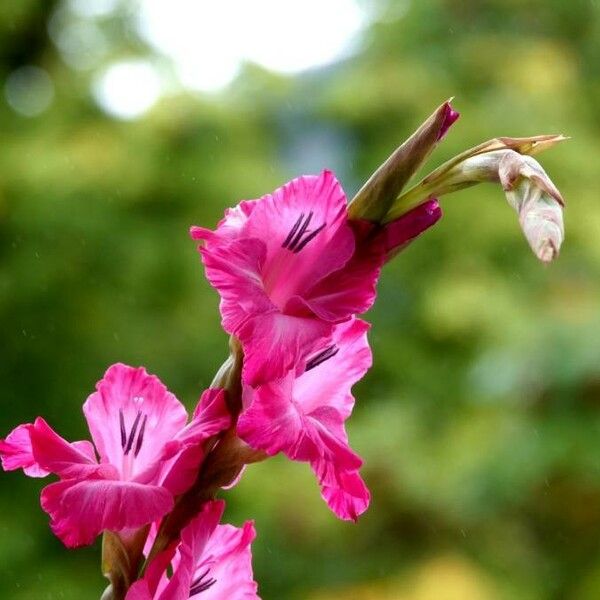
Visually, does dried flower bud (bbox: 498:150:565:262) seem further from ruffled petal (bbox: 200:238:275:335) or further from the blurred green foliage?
the blurred green foliage

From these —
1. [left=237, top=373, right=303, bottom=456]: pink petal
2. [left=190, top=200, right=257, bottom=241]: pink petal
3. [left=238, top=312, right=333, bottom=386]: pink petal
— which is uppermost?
[left=190, top=200, right=257, bottom=241]: pink petal

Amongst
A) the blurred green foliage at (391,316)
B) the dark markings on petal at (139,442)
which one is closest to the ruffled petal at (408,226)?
the dark markings on petal at (139,442)

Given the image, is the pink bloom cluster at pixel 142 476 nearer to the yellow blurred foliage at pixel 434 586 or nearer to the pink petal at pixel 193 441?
the pink petal at pixel 193 441

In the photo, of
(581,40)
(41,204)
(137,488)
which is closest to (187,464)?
(137,488)

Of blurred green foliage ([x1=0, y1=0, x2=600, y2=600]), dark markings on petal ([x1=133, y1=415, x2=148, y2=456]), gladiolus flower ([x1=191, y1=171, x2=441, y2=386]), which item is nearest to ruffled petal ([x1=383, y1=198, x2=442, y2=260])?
gladiolus flower ([x1=191, y1=171, x2=441, y2=386])

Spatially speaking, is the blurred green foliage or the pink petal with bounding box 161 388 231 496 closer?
the pink petal with bounding box 161 388 231 496

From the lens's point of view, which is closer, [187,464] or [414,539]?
[187,464]

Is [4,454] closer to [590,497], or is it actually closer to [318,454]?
[318,454]
